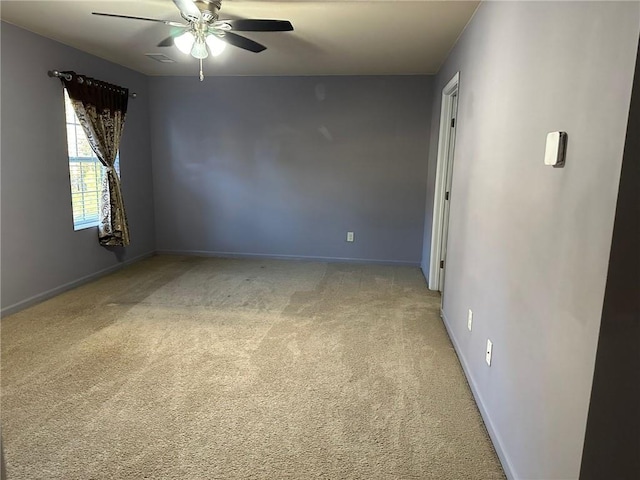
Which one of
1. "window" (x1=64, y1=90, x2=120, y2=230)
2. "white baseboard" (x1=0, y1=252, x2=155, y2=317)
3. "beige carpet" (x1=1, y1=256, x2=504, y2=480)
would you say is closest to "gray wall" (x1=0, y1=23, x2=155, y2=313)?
"white baseboard" (x1=0, y1=252, x2=155, y2=317)

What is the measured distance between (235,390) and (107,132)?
327 centimetres

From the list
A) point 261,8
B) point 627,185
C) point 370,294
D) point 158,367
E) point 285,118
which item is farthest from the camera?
point 285,118

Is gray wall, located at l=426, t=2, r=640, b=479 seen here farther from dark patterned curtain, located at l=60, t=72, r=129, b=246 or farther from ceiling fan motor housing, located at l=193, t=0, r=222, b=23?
dark patterned curtain, located at l=60, t=72, r=129, b=246

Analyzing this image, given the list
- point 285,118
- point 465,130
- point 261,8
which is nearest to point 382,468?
point 465,130

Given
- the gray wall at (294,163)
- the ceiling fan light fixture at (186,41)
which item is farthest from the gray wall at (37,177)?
the ceiling fan light fixture at (186,41)

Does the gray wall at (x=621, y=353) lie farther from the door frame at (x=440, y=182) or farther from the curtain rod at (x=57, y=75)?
the curtain rod at (x=57, y=75)

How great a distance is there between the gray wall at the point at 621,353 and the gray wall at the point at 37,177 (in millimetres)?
3998

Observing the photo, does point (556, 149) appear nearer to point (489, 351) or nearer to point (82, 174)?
point (489, 351)

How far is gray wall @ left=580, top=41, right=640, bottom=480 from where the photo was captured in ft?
3.34

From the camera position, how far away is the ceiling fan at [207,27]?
2.46 m

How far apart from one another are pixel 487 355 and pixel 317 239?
3.46 metres

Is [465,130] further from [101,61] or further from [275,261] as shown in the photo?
[101,61]

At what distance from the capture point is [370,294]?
416 centimetres

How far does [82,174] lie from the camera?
13.9 ft
